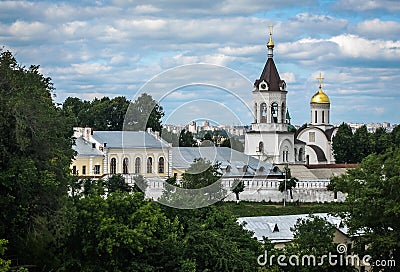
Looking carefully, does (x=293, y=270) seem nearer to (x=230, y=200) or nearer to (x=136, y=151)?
(x=230, y=200)

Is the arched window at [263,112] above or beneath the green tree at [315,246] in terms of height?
above

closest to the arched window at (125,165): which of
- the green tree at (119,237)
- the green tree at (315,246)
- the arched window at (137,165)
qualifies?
the arched window at (137,165)

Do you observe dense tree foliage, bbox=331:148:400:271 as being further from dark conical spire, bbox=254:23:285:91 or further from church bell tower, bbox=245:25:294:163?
dark conical spire, bbox=254:23:285:91

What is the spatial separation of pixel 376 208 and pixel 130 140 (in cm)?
2040

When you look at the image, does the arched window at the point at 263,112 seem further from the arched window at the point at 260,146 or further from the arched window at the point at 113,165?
the arched window at the point at 113,165

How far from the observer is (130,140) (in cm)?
4184

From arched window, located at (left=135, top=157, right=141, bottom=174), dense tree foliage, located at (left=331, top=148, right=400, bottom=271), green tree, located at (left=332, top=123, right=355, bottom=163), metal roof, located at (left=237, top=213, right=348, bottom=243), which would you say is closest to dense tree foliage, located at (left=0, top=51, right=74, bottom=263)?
metal roof, located at (left=237, top=213, right=348, bottom=243)

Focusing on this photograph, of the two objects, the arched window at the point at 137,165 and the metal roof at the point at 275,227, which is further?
the arched window at the point at 137,165

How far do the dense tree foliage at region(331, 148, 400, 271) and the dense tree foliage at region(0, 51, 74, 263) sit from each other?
314 inches

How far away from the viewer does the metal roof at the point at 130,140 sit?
42.5 m

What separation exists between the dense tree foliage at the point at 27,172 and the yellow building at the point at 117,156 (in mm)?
23402

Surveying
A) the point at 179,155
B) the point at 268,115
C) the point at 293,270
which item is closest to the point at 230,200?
the point at 179,155

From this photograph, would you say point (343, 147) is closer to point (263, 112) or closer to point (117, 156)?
point (263, 112)

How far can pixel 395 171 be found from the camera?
2395 centimetres
